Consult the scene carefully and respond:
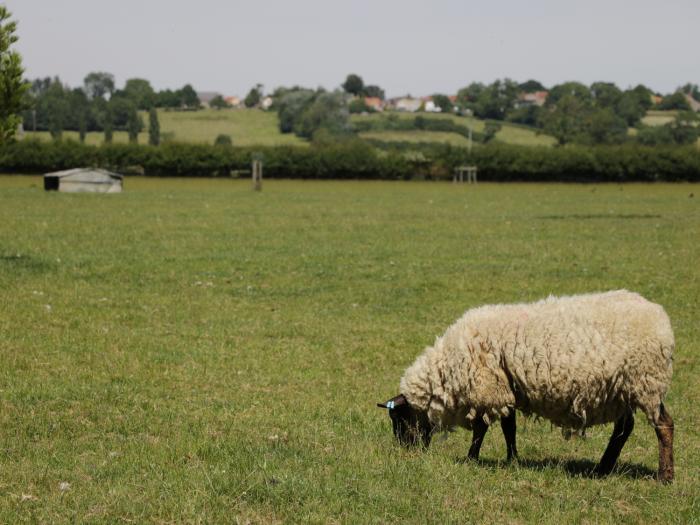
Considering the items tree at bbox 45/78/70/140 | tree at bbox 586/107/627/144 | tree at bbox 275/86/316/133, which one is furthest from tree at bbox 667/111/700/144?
tree at bbox 45/78/70/140

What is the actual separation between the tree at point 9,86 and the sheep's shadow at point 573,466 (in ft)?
46.2

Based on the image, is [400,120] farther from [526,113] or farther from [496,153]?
[496,153]

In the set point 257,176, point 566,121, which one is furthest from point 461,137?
point 257,176

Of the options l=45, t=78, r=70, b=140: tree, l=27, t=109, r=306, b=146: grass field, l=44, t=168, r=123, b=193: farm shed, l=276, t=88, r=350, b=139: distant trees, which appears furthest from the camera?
l=276, t=88, r=350, b=139: distant trees

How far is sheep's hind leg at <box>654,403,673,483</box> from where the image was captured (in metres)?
7.82

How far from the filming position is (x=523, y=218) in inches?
1439

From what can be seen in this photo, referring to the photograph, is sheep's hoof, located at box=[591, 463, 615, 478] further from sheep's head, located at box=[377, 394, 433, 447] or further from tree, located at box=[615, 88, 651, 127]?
tree, located at box=[615, 88, 651, 127]

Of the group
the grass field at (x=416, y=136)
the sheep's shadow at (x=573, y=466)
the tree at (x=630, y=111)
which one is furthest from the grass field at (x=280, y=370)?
the tree at (x=630, y=111)

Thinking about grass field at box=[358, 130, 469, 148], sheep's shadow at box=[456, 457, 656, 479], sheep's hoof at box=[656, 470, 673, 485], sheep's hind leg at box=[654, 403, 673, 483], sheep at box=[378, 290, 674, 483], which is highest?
grass field at box=[358, 130, 469, 148]

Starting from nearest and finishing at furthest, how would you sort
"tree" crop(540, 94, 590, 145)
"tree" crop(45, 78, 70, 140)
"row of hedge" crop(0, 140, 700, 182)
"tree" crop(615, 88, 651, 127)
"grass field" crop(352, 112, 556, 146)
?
"row of hedge" crop(0, 140, 700, 182) < "tree" crop(540, 94, 590, 145) < "tree" crop(45, 78, 70, 140) < "grass field" crop(352, 112, 556, 146) < "tree" crop(615, 88, 651, 127)

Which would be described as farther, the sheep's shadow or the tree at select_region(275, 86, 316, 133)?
the tree at select_region(275, 86, 316, 133)

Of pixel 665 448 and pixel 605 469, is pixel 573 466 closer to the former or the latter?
pixel 605 469

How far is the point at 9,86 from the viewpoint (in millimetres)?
19266

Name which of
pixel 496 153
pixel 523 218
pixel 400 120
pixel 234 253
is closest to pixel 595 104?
pixel 400 120
